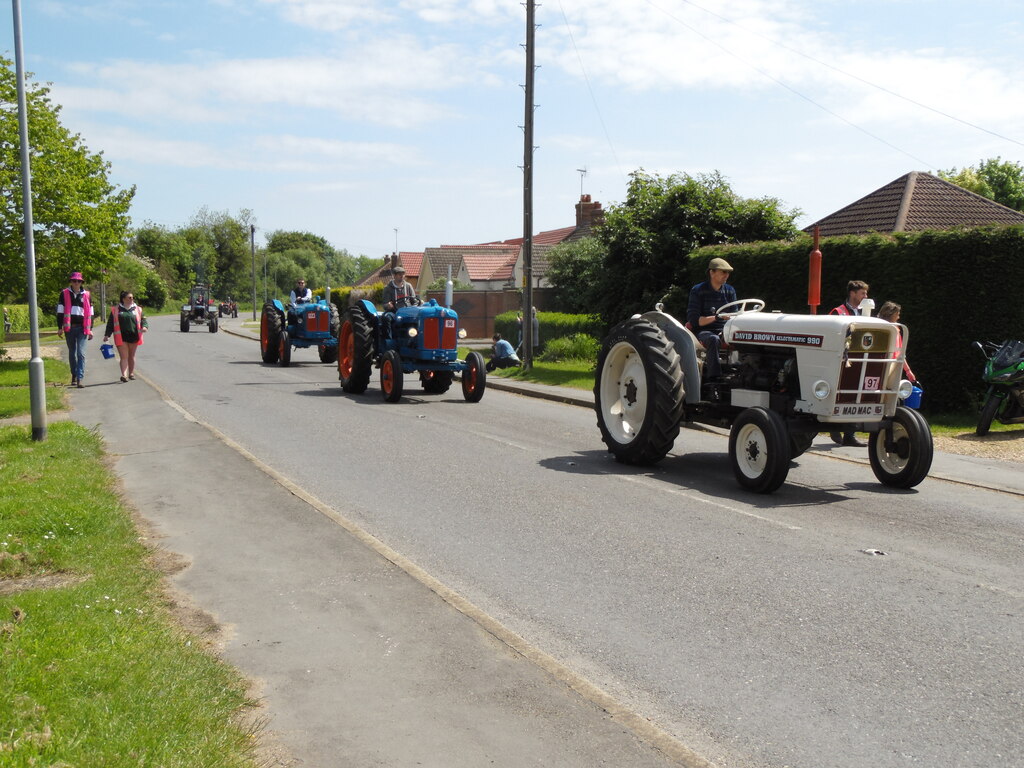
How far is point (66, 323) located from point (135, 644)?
1570 centimetres

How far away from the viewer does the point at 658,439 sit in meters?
10.5

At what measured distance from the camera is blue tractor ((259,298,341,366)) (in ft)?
85.5

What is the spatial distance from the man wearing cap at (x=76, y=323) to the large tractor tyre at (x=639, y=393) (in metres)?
11.5

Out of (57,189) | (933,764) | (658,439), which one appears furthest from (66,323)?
(933,764)

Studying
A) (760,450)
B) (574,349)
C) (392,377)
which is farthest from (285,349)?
(760,450)

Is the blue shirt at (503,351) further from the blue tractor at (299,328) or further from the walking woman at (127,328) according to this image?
the walking woman at (127,328)

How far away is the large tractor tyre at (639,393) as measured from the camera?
10367 mm

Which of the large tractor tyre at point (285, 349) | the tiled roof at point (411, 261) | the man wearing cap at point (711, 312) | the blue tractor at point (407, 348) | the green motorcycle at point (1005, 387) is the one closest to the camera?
the man wearing cap at point (711, 312)

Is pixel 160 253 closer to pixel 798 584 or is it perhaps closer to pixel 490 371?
pixel 490 371

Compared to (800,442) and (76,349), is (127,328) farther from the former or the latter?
(800,442)

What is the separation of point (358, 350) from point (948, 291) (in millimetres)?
9647

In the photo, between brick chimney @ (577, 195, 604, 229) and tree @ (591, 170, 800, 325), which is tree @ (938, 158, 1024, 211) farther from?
tree @ (591, 170, 800, 325)

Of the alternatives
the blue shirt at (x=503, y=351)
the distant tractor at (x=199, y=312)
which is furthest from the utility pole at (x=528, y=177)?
the distant tractor at (x=199, y=312)

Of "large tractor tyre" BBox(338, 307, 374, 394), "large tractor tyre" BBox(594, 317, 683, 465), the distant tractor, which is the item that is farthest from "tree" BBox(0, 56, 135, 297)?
the distant tractor
